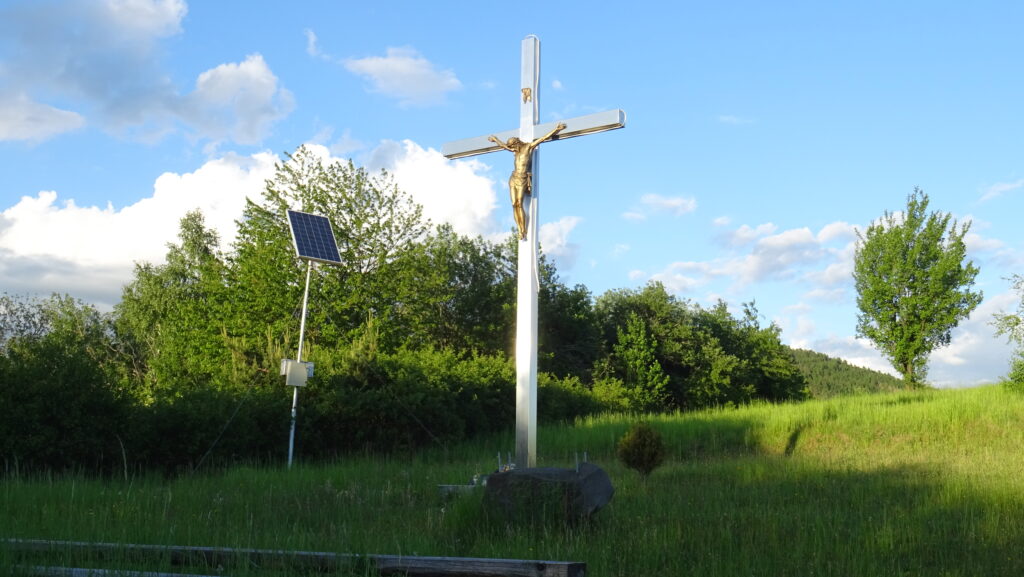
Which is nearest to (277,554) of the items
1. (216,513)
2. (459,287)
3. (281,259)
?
(216,513)

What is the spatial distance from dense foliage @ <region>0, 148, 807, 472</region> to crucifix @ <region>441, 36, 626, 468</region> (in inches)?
252

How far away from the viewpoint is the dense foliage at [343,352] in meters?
13.6

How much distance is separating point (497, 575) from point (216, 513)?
5.06 m

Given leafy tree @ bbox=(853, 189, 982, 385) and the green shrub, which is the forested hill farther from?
the green shrub

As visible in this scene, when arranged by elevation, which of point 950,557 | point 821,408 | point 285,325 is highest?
point 285,325

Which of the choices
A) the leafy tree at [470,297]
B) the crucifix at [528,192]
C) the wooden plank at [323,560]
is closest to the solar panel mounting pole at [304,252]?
the crucifix at [528,192]

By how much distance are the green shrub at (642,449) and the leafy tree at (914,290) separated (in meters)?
21.4

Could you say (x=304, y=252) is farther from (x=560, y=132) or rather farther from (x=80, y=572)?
(x=80, y=572)

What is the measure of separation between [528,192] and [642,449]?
4.33 meters

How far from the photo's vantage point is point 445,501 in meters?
10.2

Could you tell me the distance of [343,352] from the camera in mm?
18891

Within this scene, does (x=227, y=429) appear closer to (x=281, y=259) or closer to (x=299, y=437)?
(x=299, y=437)

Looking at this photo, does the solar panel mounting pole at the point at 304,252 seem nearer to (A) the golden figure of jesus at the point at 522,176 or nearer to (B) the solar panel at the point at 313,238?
(B) the solar panel at the point at 313,238

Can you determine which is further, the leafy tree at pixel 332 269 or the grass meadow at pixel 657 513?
the leafy tree at pixel 332 269
